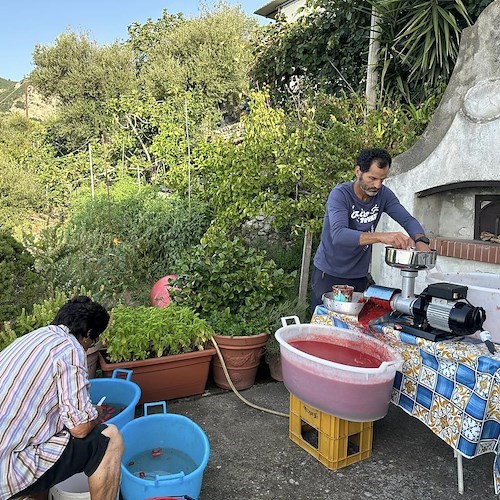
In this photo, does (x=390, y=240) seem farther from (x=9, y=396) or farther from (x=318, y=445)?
(x=9, y=396)

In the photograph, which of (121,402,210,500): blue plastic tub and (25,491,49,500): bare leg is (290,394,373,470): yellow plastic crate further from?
(25,491,49,500): bare leg

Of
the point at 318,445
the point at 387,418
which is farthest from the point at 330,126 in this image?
the point at 318,445

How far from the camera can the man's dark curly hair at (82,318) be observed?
2.08 m

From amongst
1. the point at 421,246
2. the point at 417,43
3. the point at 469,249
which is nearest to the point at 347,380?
the point at 421,246

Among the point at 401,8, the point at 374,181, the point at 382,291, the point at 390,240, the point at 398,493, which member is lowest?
the point at 398,493

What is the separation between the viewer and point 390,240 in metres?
2.45

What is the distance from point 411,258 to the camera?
88.7 inches

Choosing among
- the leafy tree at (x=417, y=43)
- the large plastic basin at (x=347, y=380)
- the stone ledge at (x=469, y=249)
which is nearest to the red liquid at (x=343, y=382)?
the large plastic basin at (x=347, y=380)

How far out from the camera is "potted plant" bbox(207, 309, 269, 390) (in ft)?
11.8

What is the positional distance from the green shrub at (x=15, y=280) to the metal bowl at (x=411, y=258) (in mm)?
2655

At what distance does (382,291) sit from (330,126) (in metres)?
3.07

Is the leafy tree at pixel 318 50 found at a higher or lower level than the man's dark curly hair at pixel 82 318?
higher

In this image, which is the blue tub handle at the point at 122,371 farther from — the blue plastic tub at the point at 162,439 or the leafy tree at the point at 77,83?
the leafy tree at the point at 77,83

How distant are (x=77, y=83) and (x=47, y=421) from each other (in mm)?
10530
